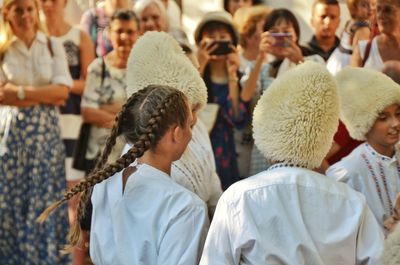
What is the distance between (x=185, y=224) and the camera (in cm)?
368

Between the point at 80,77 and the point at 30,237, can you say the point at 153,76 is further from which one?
the point at 80,77

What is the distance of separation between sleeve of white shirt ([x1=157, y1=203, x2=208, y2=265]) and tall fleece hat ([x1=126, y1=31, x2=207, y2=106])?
85 centimetres

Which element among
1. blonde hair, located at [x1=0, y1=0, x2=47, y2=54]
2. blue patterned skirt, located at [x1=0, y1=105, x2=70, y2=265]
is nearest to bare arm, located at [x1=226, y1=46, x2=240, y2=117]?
blue patterned skirt, located at [x1=0, y1=105, x2=70, y2=265]

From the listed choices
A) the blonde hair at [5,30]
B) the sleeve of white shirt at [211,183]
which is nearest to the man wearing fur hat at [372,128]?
the sleeve of white shirt at [211,183]

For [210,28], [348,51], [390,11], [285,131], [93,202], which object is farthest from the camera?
[210,28]

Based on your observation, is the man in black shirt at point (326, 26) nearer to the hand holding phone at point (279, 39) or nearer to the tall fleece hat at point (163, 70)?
the hand holding phone at point (279, 39)

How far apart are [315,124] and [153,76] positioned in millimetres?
1058

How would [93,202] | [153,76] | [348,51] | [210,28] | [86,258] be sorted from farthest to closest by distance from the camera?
Result: [210,28] → [348,51] → [153,76] → [86,258] → [93,202]

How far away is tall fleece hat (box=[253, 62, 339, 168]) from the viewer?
12.0 feet

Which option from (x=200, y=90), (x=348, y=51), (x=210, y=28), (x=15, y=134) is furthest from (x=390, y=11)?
(x=15, y=134)

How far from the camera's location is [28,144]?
22.0 ft

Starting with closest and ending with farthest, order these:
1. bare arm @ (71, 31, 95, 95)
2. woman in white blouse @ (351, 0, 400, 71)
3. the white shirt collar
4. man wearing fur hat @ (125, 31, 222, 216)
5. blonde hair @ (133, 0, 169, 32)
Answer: man wearing fur hat @ (125, 31, 222, 216), the white shirt collar, woman in white blouse @ (351, 0, 400, 71), bare arm @ (71, 31, 95, 95), blonde hair @ (133, 0, 169, 32)

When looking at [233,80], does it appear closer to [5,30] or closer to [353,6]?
[353,6]

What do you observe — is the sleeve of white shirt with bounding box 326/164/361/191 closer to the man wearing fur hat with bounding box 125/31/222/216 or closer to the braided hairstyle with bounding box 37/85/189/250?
the man wearing fur hat with bounding box 125/31/222/216
